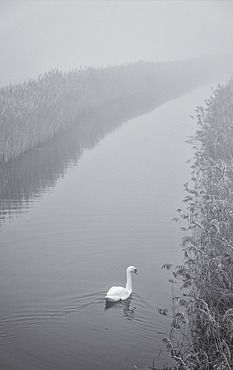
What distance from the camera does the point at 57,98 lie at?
27094 millimetres

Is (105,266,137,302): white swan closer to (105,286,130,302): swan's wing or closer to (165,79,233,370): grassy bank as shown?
(105,286,130,302): swan's wing

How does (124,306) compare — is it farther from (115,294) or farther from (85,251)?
(85,251)

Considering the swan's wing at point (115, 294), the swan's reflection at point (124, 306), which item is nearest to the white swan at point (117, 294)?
the swan's wing at point (115, 294)

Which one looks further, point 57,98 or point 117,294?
point 57,98

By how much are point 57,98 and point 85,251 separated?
1542 cm

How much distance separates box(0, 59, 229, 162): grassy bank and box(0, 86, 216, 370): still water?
2.87 feet

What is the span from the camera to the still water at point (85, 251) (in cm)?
902

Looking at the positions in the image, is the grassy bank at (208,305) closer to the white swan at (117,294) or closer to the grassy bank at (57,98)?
the white swan at (117,294)

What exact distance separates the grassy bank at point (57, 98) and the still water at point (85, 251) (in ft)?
2.87

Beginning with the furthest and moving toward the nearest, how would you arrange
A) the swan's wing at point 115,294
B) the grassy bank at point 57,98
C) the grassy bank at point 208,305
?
the grassy bank at point 57,98, the swan's wing at point 115,294, the grassy bank at point 208,305

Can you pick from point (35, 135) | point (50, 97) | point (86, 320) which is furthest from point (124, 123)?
point (86, 320)

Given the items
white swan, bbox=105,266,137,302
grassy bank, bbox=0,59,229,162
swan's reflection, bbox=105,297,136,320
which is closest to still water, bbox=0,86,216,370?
swan's reflection, bbox=105,297,136,320

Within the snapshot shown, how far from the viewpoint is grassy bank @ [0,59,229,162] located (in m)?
21.7

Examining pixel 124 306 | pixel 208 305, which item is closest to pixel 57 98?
pixel 124 306
